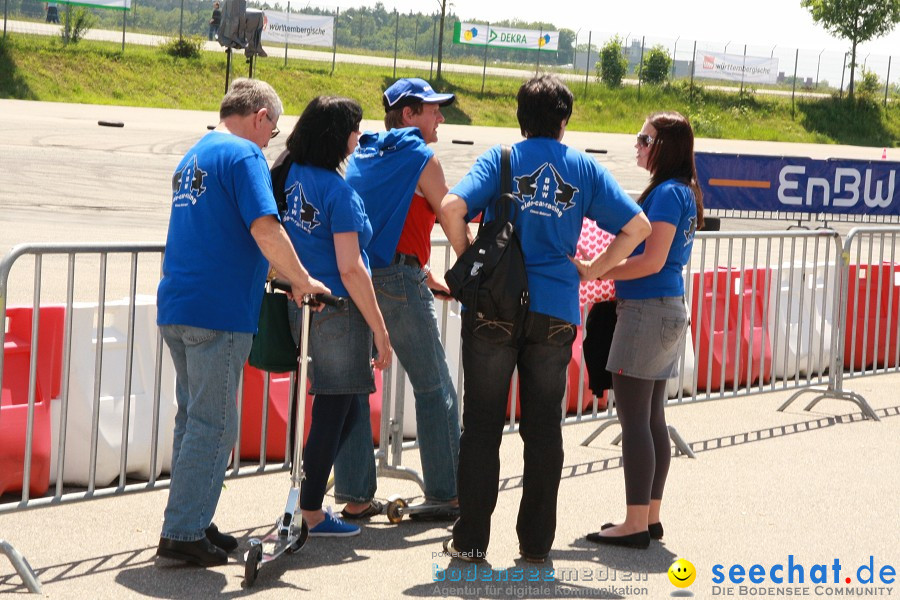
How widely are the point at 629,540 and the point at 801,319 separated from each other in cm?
358

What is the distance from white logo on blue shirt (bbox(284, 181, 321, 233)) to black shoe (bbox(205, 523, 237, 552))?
1.26 meters

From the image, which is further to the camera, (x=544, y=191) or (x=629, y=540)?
(x=629, y=540)

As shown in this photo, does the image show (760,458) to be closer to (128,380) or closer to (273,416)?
(273,416)

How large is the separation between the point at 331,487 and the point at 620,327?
5.52 feet

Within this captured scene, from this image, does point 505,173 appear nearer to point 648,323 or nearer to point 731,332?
point 648,323

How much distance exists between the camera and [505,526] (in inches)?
212

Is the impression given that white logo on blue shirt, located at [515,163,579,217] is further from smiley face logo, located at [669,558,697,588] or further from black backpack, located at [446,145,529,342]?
smiley face logo, located at [669,558,697,588]

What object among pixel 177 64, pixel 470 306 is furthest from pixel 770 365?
pixel 177 64

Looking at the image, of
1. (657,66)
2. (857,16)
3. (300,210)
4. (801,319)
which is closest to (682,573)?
(300,210)

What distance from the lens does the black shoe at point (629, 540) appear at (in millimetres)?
5113

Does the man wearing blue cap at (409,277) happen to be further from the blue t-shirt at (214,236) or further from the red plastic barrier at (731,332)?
the red plastic barrier at (731,332)

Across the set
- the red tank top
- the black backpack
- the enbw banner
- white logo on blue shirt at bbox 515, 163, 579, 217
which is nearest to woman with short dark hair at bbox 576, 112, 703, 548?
white logo on blue shirt at bbox 515, 163, 579, 217

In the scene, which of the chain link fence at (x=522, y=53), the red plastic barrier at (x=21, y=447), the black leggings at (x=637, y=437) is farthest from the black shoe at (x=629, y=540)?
the chain link fence at (x=522, y=53)

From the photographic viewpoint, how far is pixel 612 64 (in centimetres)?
5431
